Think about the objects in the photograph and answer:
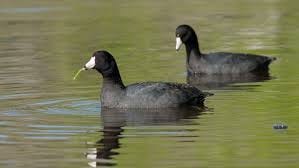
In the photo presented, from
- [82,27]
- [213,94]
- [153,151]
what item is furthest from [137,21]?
[153,151]

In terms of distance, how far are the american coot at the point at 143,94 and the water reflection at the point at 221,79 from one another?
2224 mm

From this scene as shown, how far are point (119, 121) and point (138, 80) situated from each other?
3866 millimetres

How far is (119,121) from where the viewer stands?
51.6 ft

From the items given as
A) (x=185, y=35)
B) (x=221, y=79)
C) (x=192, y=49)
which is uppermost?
(x=185, y=35)

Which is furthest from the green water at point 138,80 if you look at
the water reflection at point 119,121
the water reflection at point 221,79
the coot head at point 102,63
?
the coot head at point 102,63

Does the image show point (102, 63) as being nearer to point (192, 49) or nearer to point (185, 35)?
point (192, 49)

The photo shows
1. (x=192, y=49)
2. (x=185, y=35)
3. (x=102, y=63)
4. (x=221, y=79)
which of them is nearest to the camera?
(x=102, y=63)

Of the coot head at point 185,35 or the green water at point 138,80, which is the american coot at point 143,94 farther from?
the coot head at point 185,35

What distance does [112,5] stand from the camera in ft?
107

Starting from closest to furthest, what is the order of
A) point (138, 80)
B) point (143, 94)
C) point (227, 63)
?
point (143, 94), point (138, 80), point (227, 63)

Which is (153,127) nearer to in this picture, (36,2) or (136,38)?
(136,38)

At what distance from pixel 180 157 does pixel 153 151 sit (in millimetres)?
556

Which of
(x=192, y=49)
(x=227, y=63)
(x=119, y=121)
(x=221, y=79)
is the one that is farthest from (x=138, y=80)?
(x=119, y=121)

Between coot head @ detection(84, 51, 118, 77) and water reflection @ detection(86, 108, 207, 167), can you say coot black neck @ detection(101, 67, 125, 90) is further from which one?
water reflection @ detection(86, 108, 207, 167)
